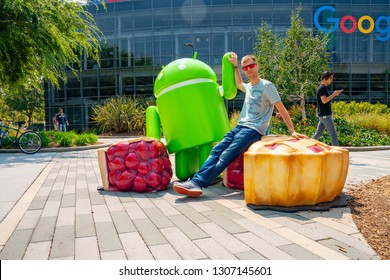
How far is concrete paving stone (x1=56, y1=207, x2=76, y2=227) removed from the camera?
3221 mm

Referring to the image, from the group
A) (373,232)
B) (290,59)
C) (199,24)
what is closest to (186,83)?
(373,232)

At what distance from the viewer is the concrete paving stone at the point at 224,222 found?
2.91 meters

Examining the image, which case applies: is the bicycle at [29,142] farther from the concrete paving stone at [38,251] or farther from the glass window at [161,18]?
the glass window at [161,18]

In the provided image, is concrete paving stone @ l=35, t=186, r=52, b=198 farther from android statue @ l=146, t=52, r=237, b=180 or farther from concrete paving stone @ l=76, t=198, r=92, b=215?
android statue @ l=146, t=52, r=237, b=180

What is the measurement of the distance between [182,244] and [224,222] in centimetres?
67

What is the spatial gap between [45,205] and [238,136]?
2507 mm

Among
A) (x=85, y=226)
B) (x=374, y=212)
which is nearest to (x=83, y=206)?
(x=85, y=226)

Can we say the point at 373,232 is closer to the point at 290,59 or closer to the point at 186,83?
the point at 186,83

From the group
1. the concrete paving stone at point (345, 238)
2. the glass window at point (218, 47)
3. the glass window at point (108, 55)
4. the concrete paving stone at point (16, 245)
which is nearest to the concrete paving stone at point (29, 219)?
the concrete paving stone at point (16, 245)

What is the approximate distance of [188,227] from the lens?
3.01 m

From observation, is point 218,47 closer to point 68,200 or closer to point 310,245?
point 68,200

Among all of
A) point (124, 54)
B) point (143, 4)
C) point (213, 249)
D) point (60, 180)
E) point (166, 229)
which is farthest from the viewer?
point (124, 54)

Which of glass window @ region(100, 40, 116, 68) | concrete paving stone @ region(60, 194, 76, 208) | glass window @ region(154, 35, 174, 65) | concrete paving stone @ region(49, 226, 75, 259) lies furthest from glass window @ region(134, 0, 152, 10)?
concrete paving stone @ region(49, 226, 75, 259)

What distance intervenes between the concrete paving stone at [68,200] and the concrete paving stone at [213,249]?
200 cm
